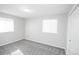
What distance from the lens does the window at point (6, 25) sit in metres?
3.06

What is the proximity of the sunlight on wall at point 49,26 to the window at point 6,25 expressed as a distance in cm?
270

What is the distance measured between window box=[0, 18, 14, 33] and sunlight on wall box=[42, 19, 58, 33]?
8.86 ft

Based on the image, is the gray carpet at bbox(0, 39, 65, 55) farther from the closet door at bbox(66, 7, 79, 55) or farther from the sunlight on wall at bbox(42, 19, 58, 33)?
the sunlight on wall at bbox(42, 19, 58, 33)

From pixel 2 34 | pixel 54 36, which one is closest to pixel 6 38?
pixel 2 34

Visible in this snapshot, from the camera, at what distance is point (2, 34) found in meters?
3.04

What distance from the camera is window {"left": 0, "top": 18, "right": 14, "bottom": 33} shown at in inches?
120

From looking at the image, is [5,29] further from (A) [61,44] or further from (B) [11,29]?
(A) [61,44]

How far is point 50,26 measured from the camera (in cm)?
336

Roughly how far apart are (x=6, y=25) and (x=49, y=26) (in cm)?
332

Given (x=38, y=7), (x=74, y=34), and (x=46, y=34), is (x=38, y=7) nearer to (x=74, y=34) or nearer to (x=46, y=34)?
(x=74, y=34)
